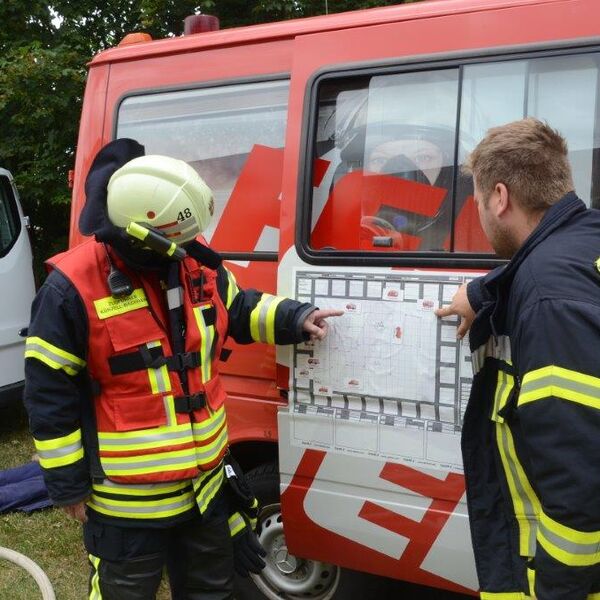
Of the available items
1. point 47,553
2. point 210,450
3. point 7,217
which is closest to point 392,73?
Result: point 210,450

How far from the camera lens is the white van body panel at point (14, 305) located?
5.09 meters

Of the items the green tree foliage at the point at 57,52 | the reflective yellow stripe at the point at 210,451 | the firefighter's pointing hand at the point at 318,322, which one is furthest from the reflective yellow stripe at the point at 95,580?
the green tree foliage at the point at 57,52

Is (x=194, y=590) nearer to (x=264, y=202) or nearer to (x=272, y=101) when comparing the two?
(x=264, y=202)

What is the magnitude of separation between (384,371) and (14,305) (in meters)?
4.00

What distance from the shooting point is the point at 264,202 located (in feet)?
8.05

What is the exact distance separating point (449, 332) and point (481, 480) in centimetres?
55

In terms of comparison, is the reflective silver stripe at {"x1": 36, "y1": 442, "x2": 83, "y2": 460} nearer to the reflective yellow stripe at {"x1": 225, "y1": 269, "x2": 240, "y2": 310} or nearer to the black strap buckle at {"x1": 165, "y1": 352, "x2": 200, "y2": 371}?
the black strap buckle at {"x1": 165, "y1": 352, "x2": 200, "y2": 371}

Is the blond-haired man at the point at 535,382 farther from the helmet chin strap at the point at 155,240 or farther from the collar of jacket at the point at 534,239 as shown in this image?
the helmet chin strap at the point at 155,240

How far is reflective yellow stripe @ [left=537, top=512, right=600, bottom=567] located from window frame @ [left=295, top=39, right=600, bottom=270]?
2.97 feet

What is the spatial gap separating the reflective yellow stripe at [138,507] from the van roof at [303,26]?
161cm

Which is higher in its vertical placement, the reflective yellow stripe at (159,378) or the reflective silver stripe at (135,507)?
the reflective yellow stripe at (159,378)

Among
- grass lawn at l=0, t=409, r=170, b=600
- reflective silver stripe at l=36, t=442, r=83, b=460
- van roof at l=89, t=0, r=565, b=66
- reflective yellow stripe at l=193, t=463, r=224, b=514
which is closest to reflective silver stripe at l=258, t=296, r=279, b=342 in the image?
reflective yellow stripe at l=193, t=463, r=224, b=514

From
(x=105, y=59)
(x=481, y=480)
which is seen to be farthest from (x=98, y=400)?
(x=105, y=59)

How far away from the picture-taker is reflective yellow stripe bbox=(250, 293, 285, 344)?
85.9 inches
